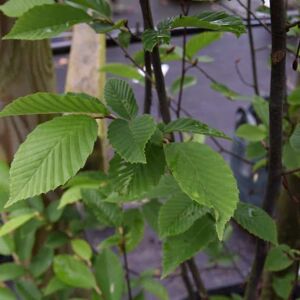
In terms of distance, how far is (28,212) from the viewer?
1.15 metres

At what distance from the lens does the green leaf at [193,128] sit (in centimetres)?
60

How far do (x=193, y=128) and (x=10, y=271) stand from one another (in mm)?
768

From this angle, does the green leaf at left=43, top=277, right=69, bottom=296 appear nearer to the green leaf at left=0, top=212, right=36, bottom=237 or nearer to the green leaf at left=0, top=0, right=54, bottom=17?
the green leaf at left=0, top=212, right=36, bottom=237

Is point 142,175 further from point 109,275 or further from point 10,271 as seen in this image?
point 10,271

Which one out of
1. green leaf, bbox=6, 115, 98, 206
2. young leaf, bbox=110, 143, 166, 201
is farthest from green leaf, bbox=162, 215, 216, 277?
green leaf, bbox=6, 115, 98, 206

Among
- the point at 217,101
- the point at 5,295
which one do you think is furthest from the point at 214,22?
the point at 217,101

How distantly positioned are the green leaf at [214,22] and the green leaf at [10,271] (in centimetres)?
81

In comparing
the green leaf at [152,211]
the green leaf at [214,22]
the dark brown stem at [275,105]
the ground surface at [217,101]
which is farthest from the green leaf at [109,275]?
the ground surface at [217,101]

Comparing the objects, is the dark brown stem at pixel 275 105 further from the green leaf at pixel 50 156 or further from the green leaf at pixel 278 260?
the green leaf at pixel 50 156

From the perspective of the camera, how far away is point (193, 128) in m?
0.62

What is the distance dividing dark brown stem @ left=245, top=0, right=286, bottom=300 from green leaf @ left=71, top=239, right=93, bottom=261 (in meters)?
0.43

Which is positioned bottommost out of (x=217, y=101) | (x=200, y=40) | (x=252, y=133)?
(x=217, y=101)

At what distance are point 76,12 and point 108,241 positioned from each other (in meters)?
0.53

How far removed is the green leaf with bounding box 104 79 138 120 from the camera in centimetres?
66
